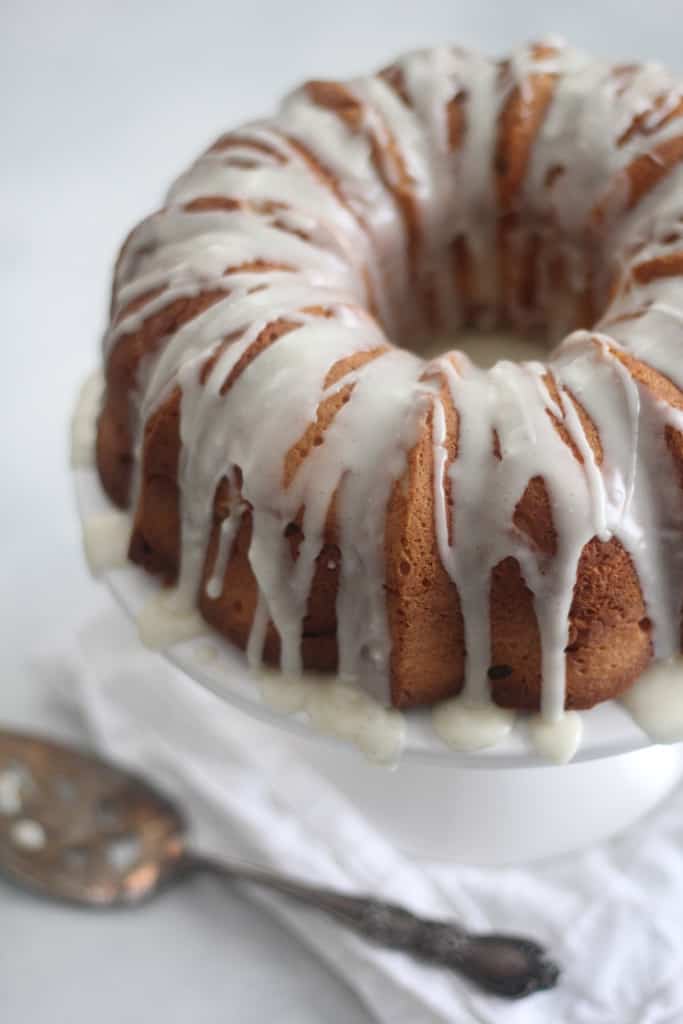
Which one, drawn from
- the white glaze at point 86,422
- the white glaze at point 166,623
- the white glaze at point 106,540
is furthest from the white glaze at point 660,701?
the white glaze at point 86,422

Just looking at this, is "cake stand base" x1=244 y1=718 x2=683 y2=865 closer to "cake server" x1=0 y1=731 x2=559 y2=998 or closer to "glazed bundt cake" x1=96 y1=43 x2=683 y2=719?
"cake server" x1=0 y1=731 x2=559 y2=998

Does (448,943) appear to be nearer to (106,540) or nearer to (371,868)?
(371,868)

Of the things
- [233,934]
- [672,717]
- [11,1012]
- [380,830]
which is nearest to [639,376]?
[672,717]

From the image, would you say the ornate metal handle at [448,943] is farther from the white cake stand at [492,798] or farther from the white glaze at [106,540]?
the white glaze at [106,540]

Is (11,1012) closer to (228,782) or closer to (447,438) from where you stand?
(228,782)

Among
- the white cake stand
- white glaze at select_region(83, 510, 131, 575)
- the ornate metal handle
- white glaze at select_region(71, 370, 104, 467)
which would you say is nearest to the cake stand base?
the white cake stand

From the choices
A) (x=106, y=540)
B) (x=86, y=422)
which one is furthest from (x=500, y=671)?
(x=86, y=422)
